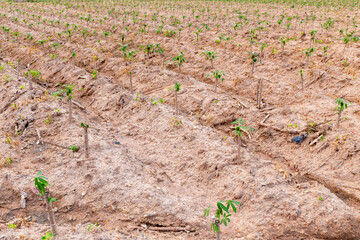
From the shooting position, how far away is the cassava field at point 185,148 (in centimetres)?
477

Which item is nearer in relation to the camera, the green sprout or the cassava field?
the green sprout

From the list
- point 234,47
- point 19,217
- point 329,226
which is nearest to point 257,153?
point 329,226

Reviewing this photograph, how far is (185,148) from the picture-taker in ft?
21.7

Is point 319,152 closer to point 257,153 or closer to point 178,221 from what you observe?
point 257,153

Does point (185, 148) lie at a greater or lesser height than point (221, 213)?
lesser

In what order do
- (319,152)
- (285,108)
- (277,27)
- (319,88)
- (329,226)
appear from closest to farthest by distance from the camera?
(329,226)
(319,152)
(285,108)
(319,88)
(277,27)

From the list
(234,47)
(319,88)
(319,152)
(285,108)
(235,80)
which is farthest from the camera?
(234,47)

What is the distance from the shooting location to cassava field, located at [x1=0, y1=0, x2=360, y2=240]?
4773 millimetres

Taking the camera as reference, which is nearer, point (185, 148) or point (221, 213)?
point (221, 213)

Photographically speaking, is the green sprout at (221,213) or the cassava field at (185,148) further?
the cassava field at (185,148)

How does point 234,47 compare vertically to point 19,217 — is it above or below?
above

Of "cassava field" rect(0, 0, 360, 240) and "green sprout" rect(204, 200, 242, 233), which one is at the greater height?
"green sprout" rect(204, 200, 242, 233)

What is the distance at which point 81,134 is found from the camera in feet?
21.9

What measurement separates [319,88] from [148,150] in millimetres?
5661
